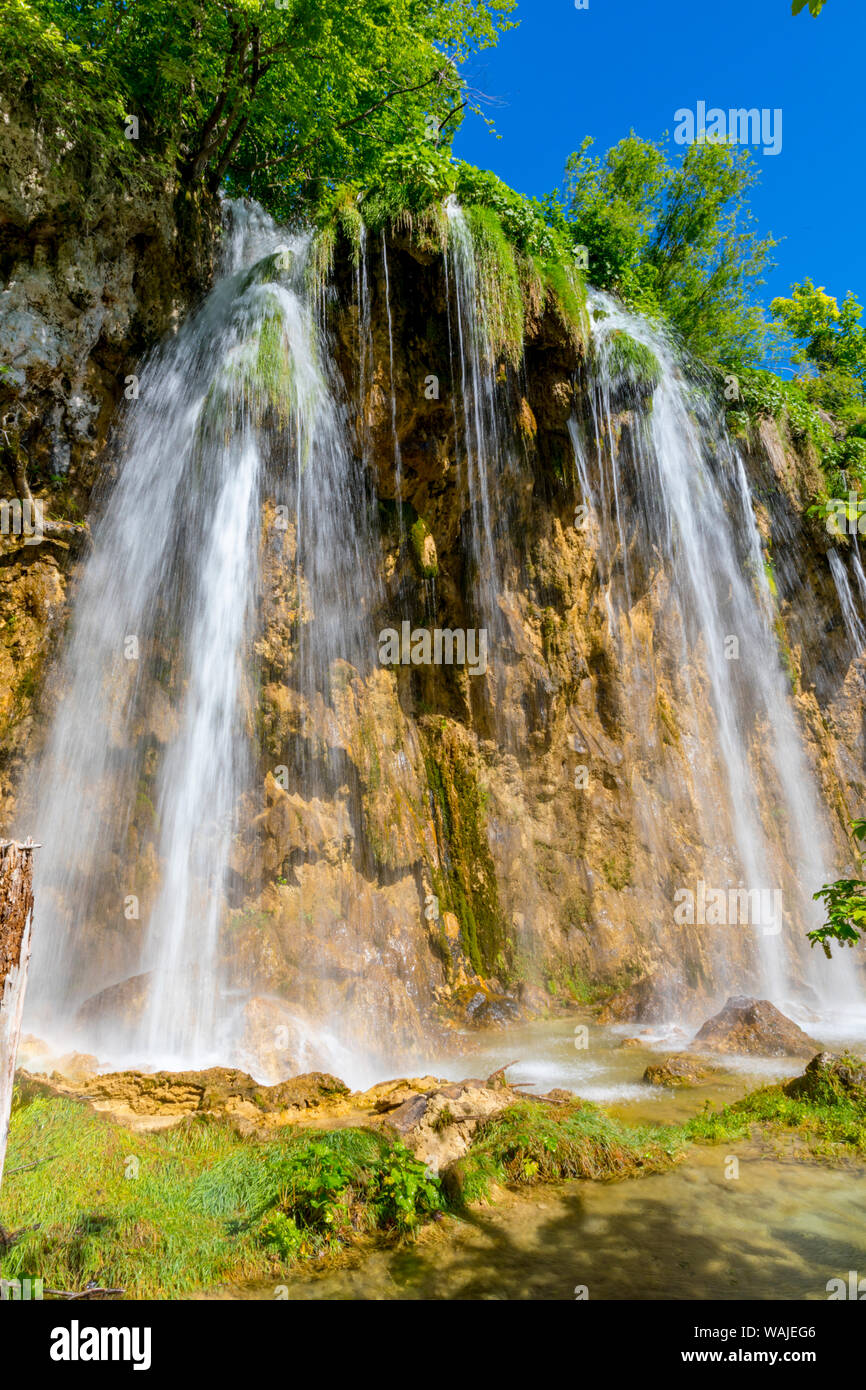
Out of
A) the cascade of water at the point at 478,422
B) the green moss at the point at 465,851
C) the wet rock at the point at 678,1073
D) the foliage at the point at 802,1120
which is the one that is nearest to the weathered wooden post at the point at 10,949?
the foliage at the point at 802,1120

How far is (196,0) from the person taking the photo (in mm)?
10008

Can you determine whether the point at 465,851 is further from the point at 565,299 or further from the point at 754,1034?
the point at 565,299

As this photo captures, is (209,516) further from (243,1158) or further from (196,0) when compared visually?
(243,1158)

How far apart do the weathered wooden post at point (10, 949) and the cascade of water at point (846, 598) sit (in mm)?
17390

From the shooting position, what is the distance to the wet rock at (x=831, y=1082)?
6.11 metres

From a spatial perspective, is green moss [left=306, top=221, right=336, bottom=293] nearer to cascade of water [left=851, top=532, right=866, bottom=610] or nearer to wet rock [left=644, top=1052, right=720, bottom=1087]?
wet rock [left=644, top=1052, right=720, bottom=1087]

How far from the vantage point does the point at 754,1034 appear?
27.1ft

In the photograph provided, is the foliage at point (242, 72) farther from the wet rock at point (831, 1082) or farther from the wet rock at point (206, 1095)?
the wet rock at point (831, 1082)

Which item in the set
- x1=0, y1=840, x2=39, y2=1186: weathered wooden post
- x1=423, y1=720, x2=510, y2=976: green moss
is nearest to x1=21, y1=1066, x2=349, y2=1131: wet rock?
x1=0, y1=840, x2=39, y2=1186: weathered wooden post

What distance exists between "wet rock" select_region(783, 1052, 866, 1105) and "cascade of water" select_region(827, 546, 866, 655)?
12.6 m

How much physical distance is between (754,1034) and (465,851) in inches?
177

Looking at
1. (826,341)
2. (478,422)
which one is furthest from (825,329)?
(478,422)

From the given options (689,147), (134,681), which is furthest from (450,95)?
(134,681)

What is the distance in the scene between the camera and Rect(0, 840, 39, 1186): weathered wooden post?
261 centimetres
